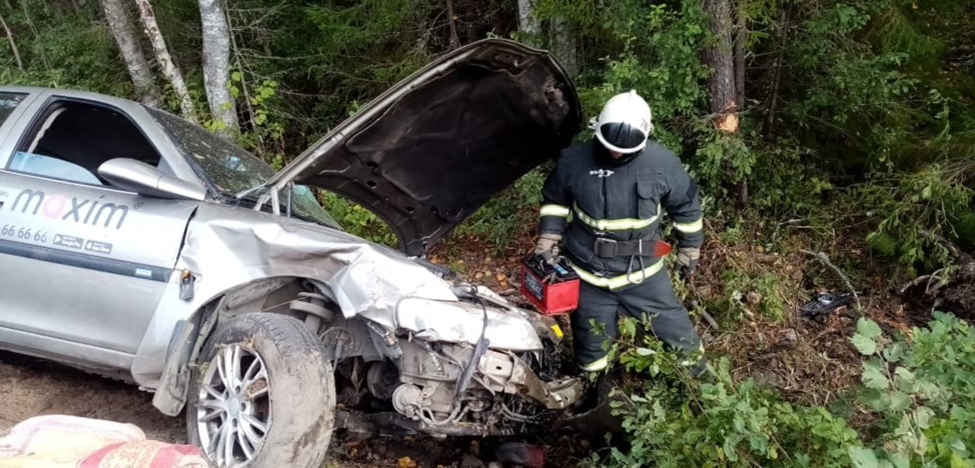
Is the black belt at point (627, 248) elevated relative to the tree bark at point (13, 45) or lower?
lower

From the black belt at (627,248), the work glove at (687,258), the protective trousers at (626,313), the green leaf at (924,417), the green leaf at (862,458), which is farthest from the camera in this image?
the work glove at (687,258)

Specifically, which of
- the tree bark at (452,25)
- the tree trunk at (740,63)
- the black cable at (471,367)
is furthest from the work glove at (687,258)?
the tree bark at (452,25)

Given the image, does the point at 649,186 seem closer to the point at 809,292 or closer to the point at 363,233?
the point at 809,292

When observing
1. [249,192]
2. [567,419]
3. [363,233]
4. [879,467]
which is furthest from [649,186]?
[363,233]

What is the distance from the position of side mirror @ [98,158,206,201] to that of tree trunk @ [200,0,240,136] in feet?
14.2

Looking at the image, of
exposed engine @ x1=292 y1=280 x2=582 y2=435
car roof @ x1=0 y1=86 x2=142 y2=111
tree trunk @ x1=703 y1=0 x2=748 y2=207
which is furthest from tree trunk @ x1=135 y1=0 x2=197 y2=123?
tree trunk @ x1=703 y1=0 x2=748 y2=207

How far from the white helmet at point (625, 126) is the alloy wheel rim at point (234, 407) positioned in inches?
84.8

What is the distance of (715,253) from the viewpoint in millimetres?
5742

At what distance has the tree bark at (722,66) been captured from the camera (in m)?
5.28

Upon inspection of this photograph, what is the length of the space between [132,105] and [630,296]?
3111 mm

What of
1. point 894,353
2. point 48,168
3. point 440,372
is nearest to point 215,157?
point 48,168

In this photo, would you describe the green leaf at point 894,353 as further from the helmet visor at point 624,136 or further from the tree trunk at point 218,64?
the tree trunk at point 218,64

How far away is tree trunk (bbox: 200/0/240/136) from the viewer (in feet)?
24.1

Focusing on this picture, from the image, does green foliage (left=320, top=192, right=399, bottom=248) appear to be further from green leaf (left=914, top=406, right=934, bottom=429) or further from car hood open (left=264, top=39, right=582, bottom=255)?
green leaf (left=914, top=406, right=934, bottom=429)
